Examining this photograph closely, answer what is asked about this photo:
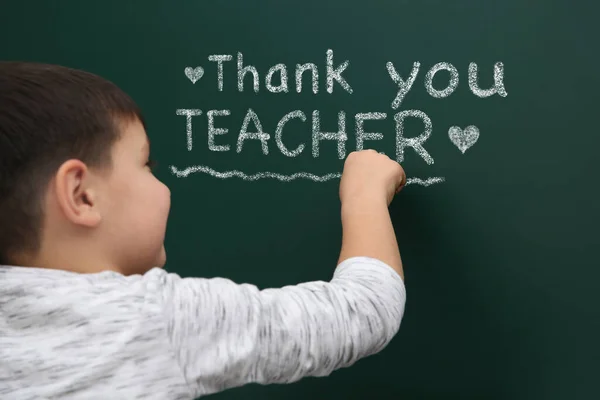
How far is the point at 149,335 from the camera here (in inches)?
21.5

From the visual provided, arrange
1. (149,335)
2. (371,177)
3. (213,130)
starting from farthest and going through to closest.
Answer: (213,130) → (371,177) → (149,335)

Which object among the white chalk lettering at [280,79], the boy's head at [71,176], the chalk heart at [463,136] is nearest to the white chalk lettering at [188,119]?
the white chalk lettering at [280,79]

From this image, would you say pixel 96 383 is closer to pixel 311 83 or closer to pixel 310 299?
pixel 310 299

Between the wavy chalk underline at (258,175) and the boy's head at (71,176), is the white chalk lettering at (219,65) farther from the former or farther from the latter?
the boy's head at (71,176)

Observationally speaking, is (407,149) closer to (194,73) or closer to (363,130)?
(363,130)

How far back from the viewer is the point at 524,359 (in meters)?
0.77

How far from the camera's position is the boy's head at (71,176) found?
56 cm

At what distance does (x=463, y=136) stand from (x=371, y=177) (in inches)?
5.0

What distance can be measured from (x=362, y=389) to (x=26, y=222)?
469 millimetres

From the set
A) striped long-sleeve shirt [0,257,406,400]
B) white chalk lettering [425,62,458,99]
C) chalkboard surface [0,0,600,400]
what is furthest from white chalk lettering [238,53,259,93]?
striped long-sleeve shirt [0,257,406,400]

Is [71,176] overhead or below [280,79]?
below

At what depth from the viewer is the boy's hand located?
72 centimetres

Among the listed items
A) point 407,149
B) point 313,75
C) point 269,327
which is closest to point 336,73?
point 313,75

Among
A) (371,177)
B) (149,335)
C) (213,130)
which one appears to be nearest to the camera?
(149,335)
